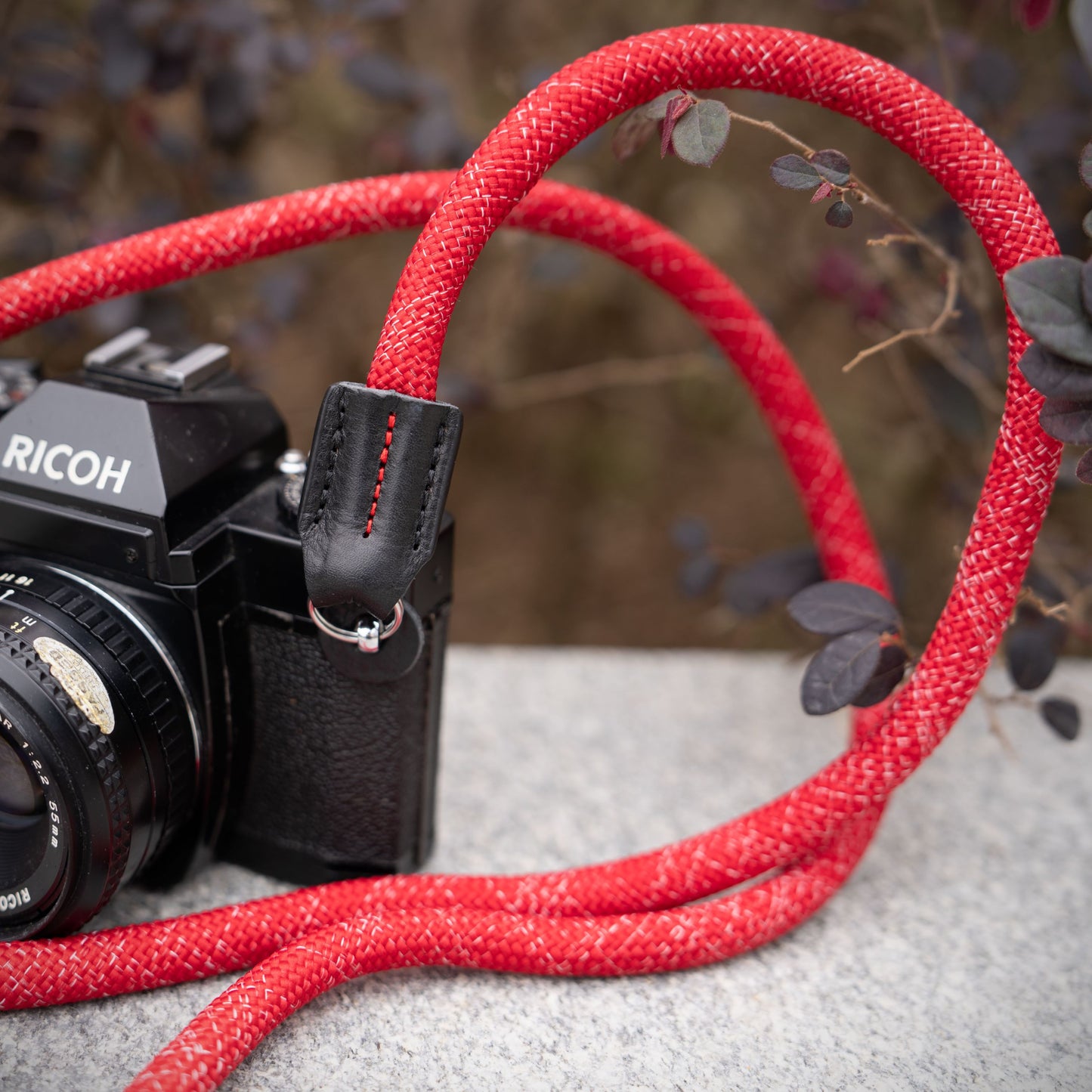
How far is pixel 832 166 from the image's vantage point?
44 cm

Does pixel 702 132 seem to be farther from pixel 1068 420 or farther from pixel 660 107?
pixel 1068 420

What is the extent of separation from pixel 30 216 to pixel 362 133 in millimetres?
298

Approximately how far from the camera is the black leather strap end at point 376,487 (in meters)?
0.40

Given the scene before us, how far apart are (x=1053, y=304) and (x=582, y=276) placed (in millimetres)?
662

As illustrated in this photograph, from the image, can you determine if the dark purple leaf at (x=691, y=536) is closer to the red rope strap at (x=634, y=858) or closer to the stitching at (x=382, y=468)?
the red rope strap at (x=634, y=858)

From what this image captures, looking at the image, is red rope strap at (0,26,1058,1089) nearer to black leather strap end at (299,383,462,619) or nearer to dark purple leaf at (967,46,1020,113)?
black leather strap end at (299,383,462,619)

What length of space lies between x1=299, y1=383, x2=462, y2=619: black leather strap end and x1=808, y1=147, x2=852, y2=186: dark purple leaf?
7.2 inches

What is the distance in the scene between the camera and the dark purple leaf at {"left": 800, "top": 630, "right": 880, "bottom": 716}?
483mm

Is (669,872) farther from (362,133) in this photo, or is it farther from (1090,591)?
(362,133)

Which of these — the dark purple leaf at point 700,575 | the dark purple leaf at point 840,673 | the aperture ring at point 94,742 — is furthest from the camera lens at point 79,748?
the dark purple leaf at point 700,575

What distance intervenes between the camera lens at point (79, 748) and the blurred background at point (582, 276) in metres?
0.35

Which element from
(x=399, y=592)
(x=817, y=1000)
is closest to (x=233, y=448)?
(x=399, y=592)

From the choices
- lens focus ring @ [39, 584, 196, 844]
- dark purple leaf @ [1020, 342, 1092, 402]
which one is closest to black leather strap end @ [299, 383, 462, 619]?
lens focus ring @ [39, 584, 196, 844]

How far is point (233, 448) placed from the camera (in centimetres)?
50
